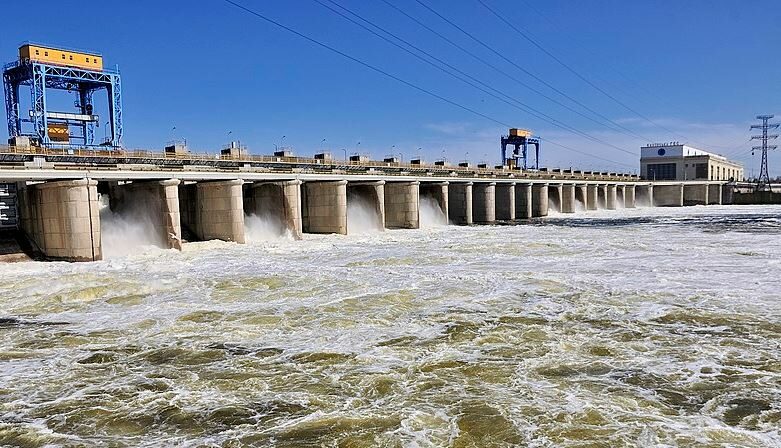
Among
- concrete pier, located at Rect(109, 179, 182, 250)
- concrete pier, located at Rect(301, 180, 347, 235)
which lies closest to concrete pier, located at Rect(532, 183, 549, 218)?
concrete pier, located at Rect(301, 180, 347, 235)

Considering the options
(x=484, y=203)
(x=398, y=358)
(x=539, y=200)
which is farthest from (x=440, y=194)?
(x=398, y=358)

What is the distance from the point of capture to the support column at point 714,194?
360 ft

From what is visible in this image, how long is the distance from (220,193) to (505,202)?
39953 mm

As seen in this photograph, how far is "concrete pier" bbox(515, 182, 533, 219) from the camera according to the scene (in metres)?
69.9

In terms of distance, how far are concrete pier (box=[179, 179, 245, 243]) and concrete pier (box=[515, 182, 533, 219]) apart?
43105 millimetres

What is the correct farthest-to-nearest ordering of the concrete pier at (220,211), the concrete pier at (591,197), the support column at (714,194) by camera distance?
the support column at (714,194) < the concrete pier at (591,197) < the concrete pier at (220,211)

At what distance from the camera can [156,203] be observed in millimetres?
32406

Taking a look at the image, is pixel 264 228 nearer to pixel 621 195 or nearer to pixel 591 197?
pixel 591 197

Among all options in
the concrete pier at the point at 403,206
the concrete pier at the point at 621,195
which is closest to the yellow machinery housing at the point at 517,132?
the concrete pier at the point at 621,195

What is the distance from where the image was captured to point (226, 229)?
34688mm

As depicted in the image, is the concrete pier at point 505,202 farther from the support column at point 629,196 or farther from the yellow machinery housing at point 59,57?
the yellow machinery housing at point 59,57

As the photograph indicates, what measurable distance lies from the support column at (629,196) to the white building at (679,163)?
88.0 feet

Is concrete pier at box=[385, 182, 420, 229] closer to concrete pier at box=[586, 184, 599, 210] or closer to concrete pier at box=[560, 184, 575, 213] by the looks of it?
concrete pier at box=[560, 184, 575, 213]

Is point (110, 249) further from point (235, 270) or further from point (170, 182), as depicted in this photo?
point (235, 270)
